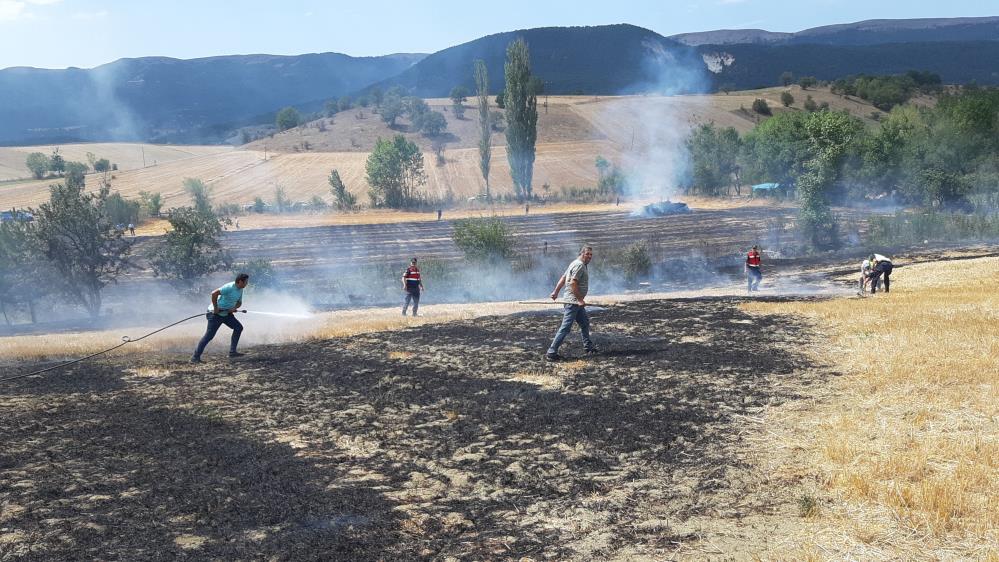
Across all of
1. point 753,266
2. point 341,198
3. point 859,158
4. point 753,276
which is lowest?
point 753,276

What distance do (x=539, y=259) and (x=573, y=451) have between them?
31734mm

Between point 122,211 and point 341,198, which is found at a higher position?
point 341,198

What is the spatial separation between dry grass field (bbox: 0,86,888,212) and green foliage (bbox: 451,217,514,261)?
48.4 meters

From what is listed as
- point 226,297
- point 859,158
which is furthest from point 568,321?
point 859,158

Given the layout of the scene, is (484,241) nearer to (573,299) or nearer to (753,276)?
(753,276)

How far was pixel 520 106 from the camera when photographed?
264 feet

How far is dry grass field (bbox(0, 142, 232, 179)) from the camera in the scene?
11800 centimetres

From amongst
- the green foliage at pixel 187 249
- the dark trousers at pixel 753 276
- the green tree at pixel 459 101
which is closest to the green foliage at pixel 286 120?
the green tree at pixel 459 101

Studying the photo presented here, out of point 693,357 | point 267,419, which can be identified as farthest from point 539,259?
point 267,419

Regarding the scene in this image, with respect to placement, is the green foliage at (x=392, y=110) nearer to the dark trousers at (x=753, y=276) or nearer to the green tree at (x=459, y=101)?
the green tree at (x=459, y=101)

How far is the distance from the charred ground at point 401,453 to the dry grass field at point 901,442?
24.6 inches

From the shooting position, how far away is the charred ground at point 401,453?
23.5ft

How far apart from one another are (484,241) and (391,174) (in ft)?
151

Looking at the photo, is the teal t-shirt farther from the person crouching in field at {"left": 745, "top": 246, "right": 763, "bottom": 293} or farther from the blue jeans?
the person crouching in field at {"left": 745, "top": 246, "right": 763, "bottom": 293}
